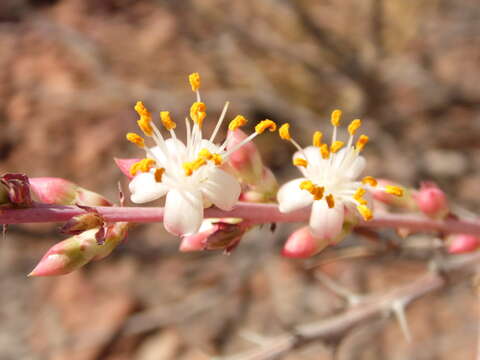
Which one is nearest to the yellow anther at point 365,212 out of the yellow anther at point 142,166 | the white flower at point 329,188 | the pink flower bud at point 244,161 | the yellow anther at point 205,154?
the white flower at point 329,188

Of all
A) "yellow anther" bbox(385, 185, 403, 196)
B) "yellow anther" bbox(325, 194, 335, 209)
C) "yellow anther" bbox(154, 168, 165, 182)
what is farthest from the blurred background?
"yellow anther" bbox(154, 168, 165, 182)

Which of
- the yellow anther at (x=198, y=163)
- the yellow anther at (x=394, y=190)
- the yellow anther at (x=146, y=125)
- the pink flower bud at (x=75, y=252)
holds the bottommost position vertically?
the pink flower bud at (x=75, y=252)

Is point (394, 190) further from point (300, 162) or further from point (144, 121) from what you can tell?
point (144, 121)

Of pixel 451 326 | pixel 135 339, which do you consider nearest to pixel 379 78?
pixel 451 326

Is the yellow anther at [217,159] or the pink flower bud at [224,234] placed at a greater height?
the yellow anther at [217,159]

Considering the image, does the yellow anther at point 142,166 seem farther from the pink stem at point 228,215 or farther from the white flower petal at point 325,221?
the white flower petal at point 325,221

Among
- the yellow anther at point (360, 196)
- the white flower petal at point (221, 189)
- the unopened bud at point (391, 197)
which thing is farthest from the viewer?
the unopened bud at point (391, 197)

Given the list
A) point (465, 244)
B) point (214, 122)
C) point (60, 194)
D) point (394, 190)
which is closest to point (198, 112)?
point (60, 194)

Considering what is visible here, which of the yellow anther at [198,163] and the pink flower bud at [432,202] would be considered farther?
the pink flower bud at [432,202]

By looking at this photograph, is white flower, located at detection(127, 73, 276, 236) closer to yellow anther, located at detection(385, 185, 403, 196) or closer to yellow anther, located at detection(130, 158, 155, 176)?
yellow anther, located at detection(130, 158, 155, 176)
